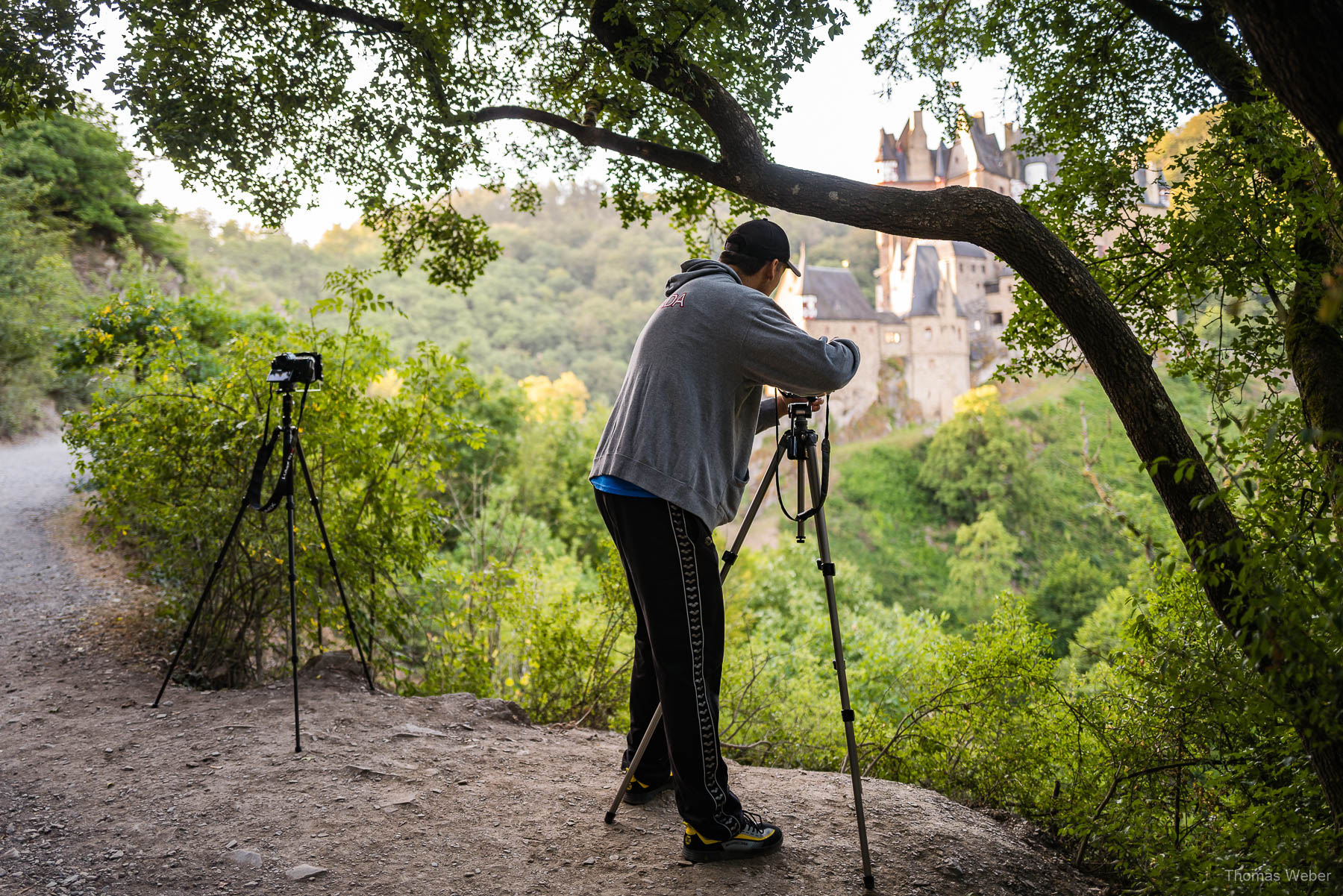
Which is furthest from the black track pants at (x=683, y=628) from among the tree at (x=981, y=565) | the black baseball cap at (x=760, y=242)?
the tree at (x=981, y=565)

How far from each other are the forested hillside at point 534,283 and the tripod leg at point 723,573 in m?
43.5

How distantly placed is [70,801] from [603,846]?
73.3 inches

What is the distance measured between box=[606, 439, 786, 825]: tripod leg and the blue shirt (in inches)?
14.1

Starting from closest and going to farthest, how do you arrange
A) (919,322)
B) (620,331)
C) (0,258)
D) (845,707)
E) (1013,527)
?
(845,707)
(0,258)
(1013,527)
(919,322)
(620,331)

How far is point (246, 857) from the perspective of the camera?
2.57 metres

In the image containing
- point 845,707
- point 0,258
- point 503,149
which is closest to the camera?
point 845,707

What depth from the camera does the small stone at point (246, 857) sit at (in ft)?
8.32

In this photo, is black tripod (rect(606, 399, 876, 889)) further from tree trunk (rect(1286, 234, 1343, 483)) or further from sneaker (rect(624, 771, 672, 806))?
tree trunk (rect(1286, 234, 1343, 483))

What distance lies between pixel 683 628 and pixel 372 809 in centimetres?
141

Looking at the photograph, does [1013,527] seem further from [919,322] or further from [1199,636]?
[1199,636]

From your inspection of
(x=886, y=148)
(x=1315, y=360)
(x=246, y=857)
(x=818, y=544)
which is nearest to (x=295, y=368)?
(x=246, y=857)

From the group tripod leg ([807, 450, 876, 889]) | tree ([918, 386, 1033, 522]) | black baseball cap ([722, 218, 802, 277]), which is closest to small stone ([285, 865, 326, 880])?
tripod leg ([807, 450, 876, 889])

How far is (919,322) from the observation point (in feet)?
132

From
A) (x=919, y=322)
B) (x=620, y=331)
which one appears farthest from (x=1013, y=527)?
(x=620, y=331)
